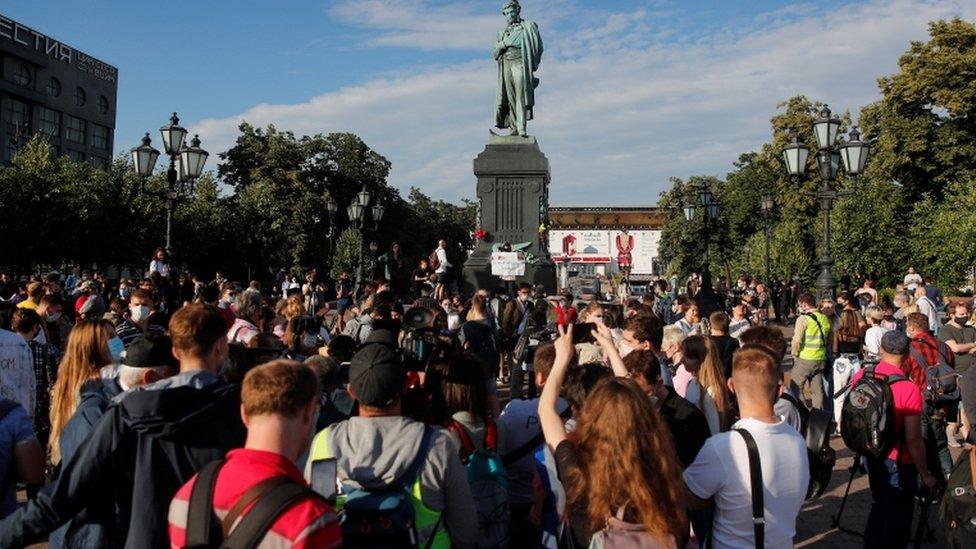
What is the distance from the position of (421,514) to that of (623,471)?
0.82 m

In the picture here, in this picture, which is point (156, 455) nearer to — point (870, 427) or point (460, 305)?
point (870, 427)

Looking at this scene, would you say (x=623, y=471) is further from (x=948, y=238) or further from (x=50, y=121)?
(x=50, y=121)

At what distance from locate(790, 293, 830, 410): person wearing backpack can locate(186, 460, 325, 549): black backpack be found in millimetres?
9461

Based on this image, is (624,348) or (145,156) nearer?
(624,348)

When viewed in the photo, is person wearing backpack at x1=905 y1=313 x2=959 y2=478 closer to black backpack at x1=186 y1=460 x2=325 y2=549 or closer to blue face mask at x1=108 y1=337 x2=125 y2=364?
black backpack at x1=186 y1=460 x2=325 y2=549

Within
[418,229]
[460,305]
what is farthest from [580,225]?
[460,305]

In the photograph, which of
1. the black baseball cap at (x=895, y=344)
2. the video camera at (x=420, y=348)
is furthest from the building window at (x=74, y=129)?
the black baseball cap at (x=895, y=344)

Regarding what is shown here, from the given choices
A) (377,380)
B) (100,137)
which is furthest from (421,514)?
(100,137)

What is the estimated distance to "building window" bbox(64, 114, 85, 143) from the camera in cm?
6906

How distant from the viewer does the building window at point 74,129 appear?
Answer: 227 feet

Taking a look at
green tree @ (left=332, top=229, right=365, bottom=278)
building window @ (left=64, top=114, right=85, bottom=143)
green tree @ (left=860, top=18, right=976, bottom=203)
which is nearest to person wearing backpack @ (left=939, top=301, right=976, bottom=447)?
green tree @ (left=860, top=18, right=976, bottom=203)

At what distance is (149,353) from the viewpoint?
13.5 ft

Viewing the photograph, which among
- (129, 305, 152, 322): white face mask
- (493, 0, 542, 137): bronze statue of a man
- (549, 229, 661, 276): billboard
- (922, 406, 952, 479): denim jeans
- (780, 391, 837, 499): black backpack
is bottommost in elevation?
(922, 406, 952, 479): denim jeans

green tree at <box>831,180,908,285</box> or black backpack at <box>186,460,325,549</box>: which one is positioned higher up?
green tree at <box>831,180,908,285</box>
